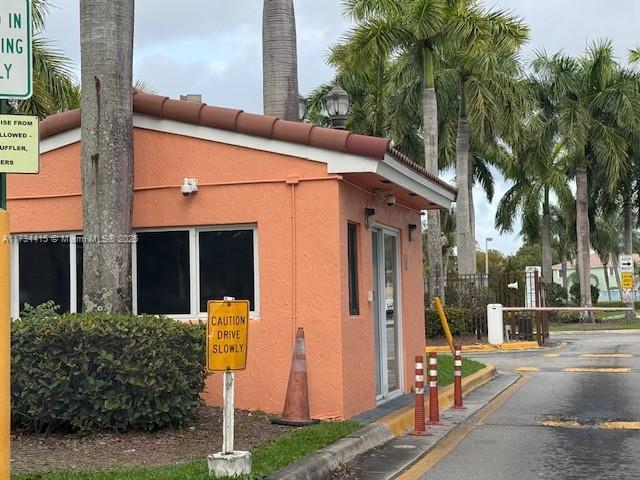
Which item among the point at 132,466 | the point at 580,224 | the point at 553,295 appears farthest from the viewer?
the point at 553,295

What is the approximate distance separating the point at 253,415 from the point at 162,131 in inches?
146

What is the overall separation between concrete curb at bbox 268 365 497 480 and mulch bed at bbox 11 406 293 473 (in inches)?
31.2

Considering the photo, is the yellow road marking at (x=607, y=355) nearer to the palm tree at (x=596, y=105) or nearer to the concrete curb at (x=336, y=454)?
the concrete curb at (x=336, y=454)

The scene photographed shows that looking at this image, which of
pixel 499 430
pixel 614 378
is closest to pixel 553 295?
pixel 614 378

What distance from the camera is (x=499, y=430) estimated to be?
10883 millimetres

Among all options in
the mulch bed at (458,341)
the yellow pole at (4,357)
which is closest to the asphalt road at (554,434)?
the yellow pole at (4,357)

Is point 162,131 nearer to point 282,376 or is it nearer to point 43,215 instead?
point 43,215

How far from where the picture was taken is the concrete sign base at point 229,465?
270 inches

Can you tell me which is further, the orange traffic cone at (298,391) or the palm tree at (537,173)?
the palm tree at (537,173)

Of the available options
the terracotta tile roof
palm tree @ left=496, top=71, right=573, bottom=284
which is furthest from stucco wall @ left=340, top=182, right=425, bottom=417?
palm tree @ left=496, top=71, right=573, bottom=284

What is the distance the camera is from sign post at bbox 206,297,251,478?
6895 millimetres

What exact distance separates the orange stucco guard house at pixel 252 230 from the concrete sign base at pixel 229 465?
11.2ft

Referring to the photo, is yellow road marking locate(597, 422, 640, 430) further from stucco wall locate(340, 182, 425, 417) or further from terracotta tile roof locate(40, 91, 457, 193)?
terracotta tile roof locate(40, 91, 457, 193)

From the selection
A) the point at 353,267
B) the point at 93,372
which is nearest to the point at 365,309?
the point at 353,267
